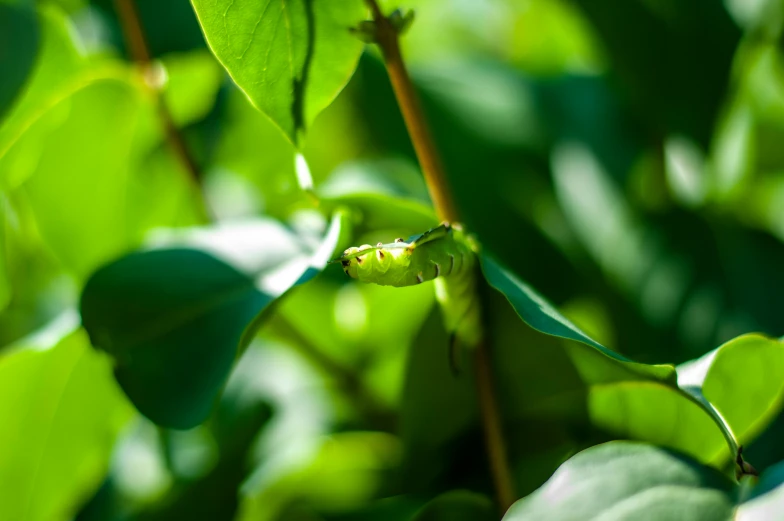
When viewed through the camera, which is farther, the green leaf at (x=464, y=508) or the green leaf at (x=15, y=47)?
the green leaf at (x=15, y=47)

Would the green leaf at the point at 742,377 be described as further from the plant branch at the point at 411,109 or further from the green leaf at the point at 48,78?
the green leaf at the point at 48,78

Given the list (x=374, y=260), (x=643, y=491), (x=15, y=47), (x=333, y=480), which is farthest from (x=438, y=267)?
(x=15, y=47)

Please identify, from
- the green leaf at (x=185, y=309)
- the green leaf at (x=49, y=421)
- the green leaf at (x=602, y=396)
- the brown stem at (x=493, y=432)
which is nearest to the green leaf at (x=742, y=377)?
the green leaf at (x=602, y=396)

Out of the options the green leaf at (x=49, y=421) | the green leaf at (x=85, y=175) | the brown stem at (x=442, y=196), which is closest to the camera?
the brown stem at (x=442, y=196)

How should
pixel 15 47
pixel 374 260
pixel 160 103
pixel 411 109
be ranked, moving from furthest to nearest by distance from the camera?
pixel 160 103 < pixel 15 47 < pixel 411 109 < pixel 374 260

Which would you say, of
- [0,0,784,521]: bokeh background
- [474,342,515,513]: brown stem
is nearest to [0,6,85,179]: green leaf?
[0,0,784,521]: bokeh background

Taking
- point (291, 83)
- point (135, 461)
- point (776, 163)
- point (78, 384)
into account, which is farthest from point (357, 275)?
point (776, 163)

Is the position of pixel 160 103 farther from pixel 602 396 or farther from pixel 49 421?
pixel 602 396
